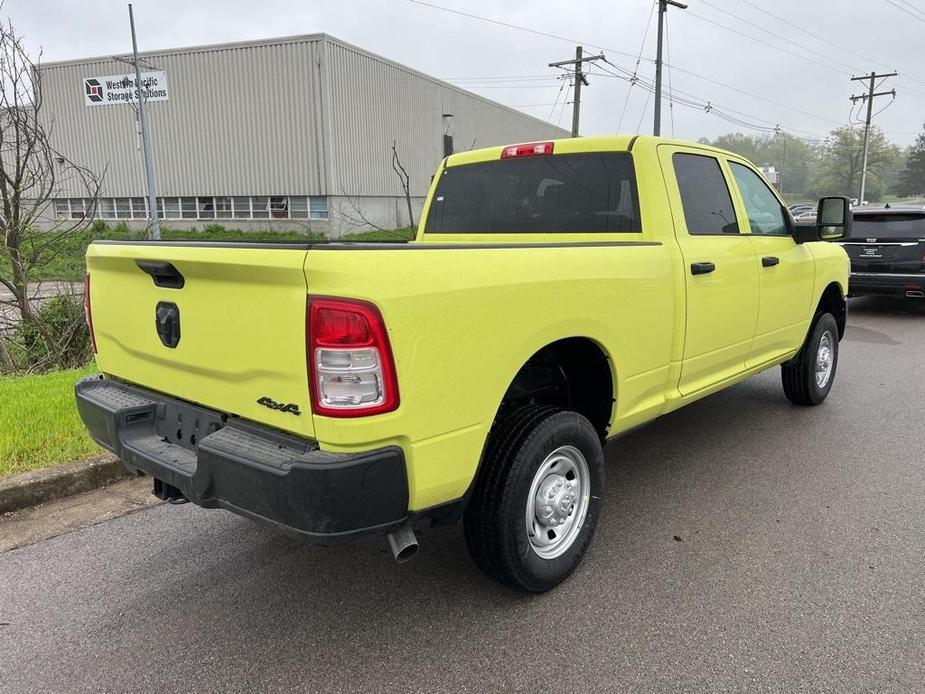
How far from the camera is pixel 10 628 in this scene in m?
2.80

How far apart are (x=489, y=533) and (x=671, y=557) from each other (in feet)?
3.63

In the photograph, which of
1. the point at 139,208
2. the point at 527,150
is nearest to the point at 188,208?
the point at 139,208

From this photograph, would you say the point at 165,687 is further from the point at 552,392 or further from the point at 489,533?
the point at 552,392

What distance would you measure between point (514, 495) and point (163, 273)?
63.5 inches

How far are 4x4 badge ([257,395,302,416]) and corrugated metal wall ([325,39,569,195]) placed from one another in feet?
94.2

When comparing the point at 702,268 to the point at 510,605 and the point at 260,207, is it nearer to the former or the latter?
the point at 510,605

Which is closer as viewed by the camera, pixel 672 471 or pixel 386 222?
pixel 672 471

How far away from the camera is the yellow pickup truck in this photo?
221 cm

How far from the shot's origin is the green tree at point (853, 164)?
306 feet

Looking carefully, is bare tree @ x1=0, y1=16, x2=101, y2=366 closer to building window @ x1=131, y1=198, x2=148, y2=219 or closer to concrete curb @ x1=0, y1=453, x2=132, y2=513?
concrete curb @ x1=0, y1=453, x2=132, y2=513

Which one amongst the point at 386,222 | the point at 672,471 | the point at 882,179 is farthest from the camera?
the point at 882,179

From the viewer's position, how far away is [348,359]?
7.14 feet

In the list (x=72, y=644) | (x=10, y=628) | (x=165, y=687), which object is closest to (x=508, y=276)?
(x=165, y=687)

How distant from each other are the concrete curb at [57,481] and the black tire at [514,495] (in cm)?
249
